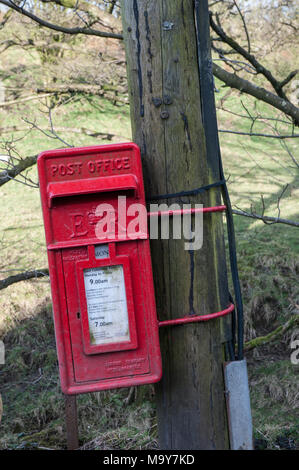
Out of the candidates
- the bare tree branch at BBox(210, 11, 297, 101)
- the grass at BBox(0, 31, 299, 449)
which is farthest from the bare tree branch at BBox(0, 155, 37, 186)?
the bare tree branch at BBox(210, 11, 297, 101)

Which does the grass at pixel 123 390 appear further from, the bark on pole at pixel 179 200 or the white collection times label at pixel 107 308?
the white collection times label at pixel 107 308

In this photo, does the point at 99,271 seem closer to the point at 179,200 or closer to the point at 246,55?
the point at 179,200

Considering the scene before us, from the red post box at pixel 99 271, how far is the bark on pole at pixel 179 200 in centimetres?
14

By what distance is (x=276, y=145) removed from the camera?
11188 millimetres

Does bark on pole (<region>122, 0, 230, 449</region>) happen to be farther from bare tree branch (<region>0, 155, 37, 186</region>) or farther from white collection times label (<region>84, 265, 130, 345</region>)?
bare tree branch (<region>0, 155, 37, 186</region>)

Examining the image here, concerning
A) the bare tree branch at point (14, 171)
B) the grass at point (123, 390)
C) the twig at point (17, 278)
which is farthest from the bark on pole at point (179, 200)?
the twig at point (17, 278)

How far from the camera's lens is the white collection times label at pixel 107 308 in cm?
200

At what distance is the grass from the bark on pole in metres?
1.45

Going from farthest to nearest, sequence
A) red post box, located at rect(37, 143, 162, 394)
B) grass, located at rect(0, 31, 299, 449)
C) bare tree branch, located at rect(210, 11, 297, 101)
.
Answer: bare tree branch, located at rect(210, 11, 297, 101), grass, located at rect(0, 31, 299, 449), red post box, located at rect(37, 143, 162, 394)

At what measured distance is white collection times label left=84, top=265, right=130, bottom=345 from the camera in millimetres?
2000

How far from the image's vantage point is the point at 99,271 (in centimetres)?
199

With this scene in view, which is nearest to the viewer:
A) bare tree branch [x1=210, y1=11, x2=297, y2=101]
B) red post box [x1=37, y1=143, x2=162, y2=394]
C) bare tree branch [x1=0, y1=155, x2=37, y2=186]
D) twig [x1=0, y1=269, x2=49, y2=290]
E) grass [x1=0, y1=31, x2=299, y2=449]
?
red post box [x1=37, y1=143, x2=162, y2=394]

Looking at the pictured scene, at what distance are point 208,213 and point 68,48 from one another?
8.02m
